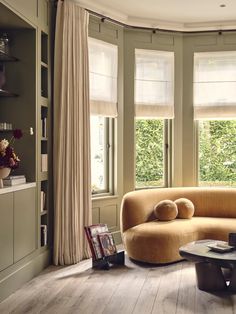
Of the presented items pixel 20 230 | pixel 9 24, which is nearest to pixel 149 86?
pixel 9 24

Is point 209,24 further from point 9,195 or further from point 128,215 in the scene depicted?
point 9,195

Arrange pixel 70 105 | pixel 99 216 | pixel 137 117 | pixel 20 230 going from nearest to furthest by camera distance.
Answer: pixel 20 230, pixel 70 105, pixel 99 216, pixel 137 117

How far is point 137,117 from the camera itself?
599 centimetres

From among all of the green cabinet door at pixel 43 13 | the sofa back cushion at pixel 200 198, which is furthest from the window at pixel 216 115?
the green cabinet door at pixel 43 13

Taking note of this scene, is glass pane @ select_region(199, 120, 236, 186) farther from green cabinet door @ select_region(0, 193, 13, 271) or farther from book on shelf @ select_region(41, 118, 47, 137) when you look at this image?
green cabinet door @ select_region(0, 193, 13, 271)

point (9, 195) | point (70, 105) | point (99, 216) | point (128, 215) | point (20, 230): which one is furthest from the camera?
point (99, 216)

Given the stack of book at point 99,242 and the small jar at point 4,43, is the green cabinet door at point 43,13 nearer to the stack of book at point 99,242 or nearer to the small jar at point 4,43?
the small jar at point 4,43

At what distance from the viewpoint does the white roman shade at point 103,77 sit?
539cm

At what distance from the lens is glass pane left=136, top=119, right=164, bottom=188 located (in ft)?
20.0

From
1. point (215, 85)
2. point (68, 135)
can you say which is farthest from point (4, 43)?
point (215, 85)

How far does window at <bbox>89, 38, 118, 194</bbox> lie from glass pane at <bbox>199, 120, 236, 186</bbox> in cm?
141

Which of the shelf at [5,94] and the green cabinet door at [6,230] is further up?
the shelf at [5,94]

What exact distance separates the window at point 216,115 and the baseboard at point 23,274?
2.72 meters

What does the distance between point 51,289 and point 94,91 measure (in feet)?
8.39
